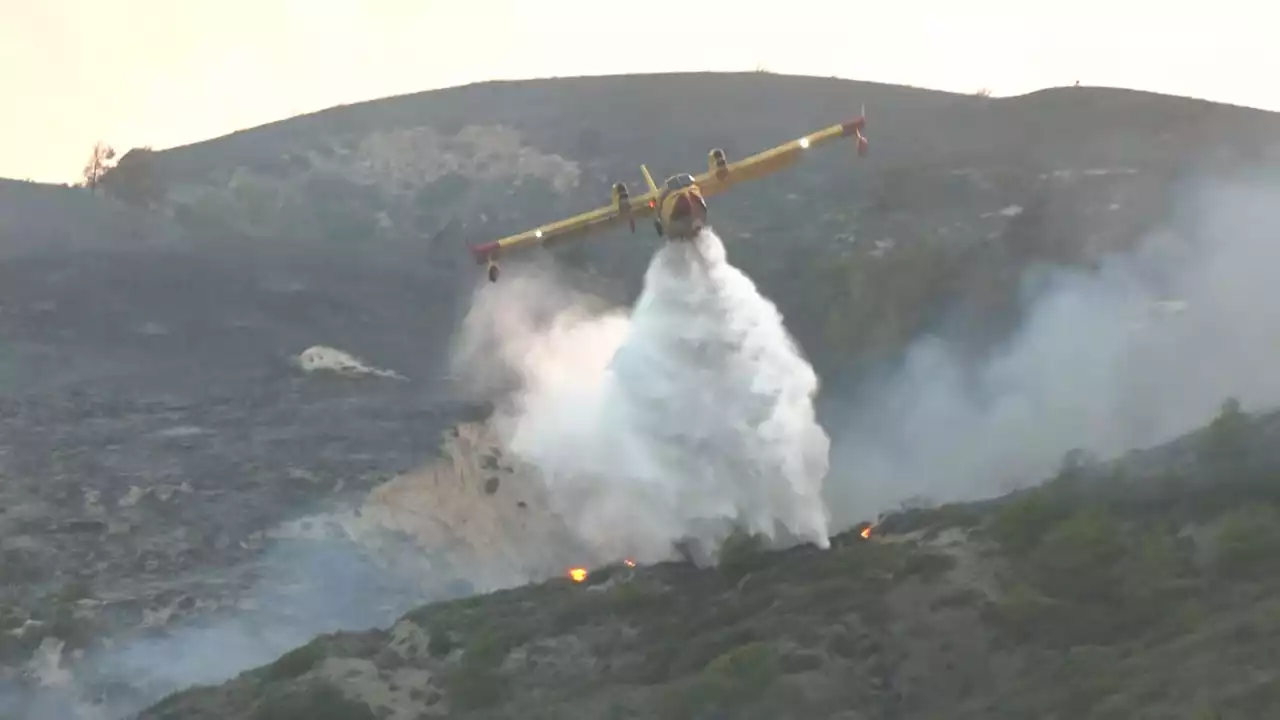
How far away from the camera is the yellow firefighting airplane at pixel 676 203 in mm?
42031

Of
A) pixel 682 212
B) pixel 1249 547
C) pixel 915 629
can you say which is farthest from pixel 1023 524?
pixel 682 212

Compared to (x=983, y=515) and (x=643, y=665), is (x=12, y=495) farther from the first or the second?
(x=983, y=515)

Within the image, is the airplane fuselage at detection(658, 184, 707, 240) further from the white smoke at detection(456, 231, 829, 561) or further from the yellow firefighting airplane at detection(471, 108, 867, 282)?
the white smoke at detection(456, 231, 829, 561)

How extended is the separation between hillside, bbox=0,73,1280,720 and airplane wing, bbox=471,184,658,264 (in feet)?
52.8

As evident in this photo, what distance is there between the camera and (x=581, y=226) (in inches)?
1741

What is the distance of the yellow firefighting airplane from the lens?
42.0 metres

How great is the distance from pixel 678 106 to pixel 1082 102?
4327 centimetres

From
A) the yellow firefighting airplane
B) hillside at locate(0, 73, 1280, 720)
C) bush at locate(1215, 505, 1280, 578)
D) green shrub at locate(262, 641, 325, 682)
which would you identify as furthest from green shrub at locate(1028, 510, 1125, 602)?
hillside at locate(0, 73, 1280, 720)

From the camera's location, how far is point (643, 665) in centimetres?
3547

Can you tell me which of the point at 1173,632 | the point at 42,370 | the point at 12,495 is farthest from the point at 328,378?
the point at 1173,632

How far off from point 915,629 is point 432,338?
177 ft

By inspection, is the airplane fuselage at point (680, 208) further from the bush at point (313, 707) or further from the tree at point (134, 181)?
the tree at point (134, 181)

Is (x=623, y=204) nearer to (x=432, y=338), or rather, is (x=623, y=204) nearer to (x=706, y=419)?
(x=706, y=419)

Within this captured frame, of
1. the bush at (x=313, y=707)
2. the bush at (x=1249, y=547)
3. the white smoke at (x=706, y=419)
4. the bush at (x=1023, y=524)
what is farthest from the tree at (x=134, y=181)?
the bush at (x=1249, y=547)
